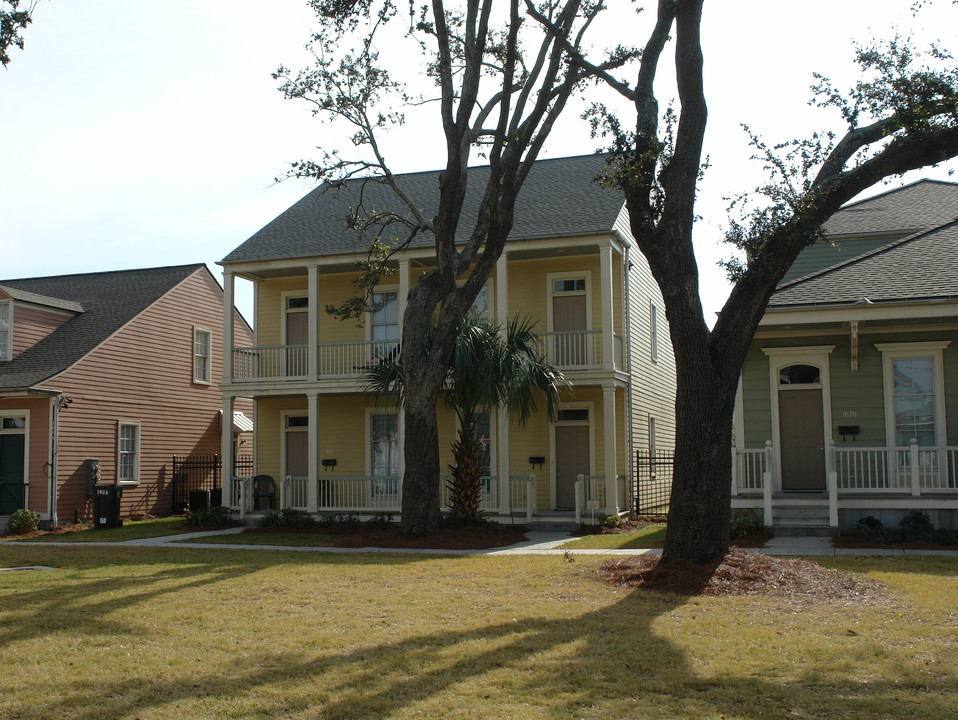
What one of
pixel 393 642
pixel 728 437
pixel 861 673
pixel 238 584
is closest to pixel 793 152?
pixel 728 437

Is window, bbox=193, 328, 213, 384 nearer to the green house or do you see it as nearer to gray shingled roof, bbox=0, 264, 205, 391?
gray shingled roof, bbox=0, 264, 205, 391

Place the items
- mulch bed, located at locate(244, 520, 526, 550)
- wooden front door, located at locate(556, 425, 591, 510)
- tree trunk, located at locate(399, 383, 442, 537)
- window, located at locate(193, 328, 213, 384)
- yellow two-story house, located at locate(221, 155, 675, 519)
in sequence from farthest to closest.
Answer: window, located at locate(193, 328, 213, 384) < wooden front door, located at locate(556, 425, 591, 510) < yellow two-story house, located at locate(221, 155, 675, 519) < tree trunk, located at locate(399, 383, 442, 537) < mulch bed, located at locate(244, 520, 526, 550)

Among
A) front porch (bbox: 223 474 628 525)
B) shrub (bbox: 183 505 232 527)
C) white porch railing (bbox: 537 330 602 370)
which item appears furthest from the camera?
shrub (bbox: 183 505 232 527)

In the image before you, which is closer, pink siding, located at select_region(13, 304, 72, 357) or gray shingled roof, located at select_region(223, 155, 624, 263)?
gray shingled roof, located at select_region(223, 155, 624, 263)

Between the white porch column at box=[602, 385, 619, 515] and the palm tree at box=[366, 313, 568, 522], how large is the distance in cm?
110

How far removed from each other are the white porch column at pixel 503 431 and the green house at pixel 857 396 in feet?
15.2

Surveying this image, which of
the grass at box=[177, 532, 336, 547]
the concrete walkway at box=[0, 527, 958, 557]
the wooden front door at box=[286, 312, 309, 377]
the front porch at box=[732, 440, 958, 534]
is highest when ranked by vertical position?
the wooden front door at box=[286, 312, 309, 377]

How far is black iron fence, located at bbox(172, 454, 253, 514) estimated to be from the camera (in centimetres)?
2477

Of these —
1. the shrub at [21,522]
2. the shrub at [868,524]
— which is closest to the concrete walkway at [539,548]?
the shrub at [868,524]

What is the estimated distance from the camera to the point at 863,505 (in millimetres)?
14688

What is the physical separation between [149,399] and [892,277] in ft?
61.1

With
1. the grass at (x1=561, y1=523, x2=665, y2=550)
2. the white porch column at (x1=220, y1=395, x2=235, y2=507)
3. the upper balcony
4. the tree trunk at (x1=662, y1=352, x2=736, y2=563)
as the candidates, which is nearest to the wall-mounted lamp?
the grass at (x1=561, y1=523, x2=665, y2=550)

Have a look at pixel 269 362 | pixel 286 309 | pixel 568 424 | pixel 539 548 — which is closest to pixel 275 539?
pixel 539 548

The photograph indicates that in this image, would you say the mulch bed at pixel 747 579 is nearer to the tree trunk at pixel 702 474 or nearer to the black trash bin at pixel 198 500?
the tree trunk at pixel 702 474
